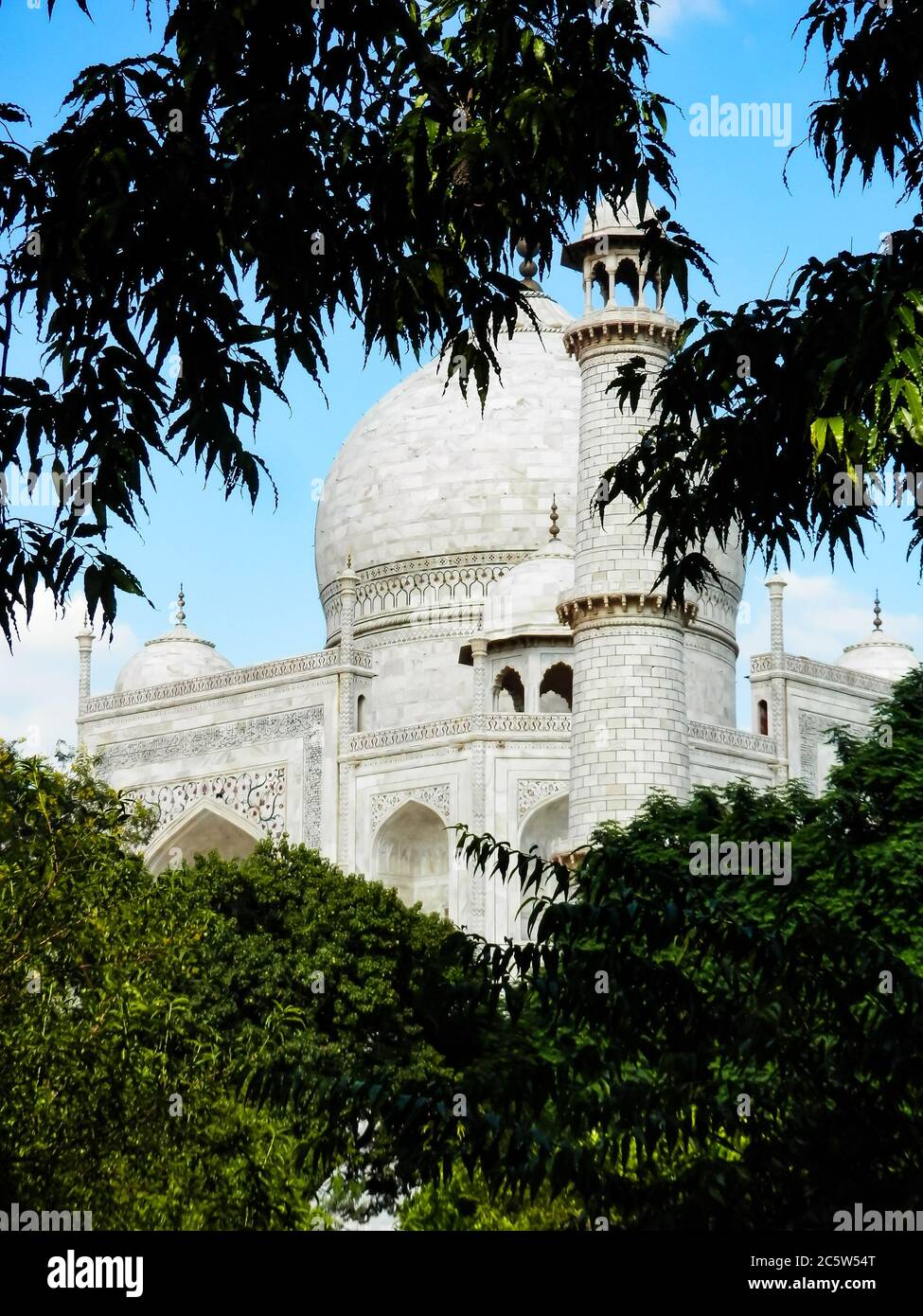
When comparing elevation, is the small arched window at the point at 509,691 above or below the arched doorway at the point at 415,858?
above

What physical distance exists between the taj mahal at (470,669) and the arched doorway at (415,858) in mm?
36

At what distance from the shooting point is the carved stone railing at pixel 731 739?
2739cm

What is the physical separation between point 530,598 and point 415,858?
401 cm

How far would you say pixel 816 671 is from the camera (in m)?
30.2

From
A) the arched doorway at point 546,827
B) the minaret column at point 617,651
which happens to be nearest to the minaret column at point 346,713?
the arched doorway at point 546,827

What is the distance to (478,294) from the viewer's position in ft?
17.5

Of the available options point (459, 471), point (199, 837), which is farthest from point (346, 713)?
point (459, 471)

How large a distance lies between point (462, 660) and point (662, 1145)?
2517cm

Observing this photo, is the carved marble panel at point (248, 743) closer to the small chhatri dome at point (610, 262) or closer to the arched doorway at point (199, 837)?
the arched doorway at point (199, 837)

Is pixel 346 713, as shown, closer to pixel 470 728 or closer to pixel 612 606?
pixel 470 728

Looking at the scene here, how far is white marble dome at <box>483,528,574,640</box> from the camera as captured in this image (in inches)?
1154

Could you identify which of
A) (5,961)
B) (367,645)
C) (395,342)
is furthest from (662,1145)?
(367,645)

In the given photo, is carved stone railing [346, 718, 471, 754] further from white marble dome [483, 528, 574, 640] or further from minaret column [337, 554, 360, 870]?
white marble dome [483, 528, 574, 640]

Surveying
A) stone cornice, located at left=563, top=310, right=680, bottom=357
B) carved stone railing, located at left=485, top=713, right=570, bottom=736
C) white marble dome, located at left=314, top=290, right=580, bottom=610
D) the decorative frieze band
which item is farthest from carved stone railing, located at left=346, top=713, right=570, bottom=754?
stone cornice, located at left=563, top=310, right=680, bottom=357
